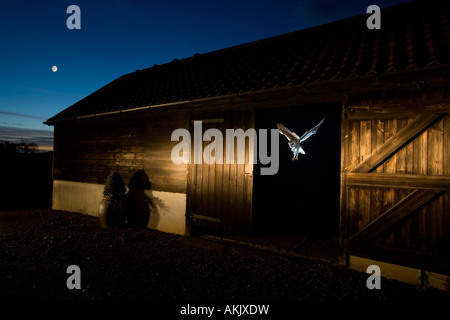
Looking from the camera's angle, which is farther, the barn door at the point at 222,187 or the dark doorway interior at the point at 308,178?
the dark doorway interior at the point at 308,178

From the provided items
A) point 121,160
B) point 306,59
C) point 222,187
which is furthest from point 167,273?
point 306,59

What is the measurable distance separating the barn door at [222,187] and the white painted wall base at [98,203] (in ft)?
1.36

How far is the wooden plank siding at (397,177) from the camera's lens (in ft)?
12.1

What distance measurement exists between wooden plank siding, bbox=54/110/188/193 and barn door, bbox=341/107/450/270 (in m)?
3.99

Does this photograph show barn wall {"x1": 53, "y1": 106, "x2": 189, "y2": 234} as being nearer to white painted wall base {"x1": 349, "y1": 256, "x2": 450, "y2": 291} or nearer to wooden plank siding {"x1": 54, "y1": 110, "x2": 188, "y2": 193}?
wooden plank siding {"x1": 54, "y1": 110, "x2": 188, "y2": 193}

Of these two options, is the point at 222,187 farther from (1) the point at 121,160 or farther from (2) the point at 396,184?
(1) the point at 121,160

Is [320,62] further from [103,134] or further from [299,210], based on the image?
[103,134]

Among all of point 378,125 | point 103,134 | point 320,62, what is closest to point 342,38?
point 320,62

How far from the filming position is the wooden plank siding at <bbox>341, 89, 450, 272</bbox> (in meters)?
3.69

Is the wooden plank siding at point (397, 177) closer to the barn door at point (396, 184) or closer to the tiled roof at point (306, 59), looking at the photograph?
the barn door at point (396, 184)

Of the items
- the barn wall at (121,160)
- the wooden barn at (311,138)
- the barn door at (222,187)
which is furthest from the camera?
the barn wall at (121,160)

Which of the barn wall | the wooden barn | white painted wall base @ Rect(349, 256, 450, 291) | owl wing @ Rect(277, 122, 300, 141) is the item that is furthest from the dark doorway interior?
white painted wall base @ Rect(349, 256, 450, 291)

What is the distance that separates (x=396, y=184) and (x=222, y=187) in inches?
136

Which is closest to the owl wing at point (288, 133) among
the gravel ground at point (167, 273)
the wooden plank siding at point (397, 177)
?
the wooden plank siding at point (397, 177)
